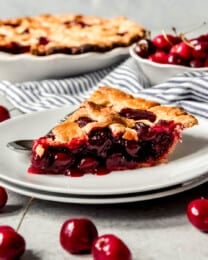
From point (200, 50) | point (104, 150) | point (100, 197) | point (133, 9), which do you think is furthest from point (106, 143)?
point (133, 9)

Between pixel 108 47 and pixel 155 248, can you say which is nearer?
pixel 155 248

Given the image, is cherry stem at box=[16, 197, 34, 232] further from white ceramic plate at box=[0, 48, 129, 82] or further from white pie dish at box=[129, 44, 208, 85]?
white ceramic plate at box=[0, 48, 129, 82]

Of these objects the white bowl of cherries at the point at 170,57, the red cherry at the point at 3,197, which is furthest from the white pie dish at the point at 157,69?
the red cherry at the point at 3,197

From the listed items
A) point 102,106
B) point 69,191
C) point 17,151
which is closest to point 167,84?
point 102,106

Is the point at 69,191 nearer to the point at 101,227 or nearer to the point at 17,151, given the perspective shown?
the point at 101,227

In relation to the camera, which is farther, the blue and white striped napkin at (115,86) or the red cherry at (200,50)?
the red cherry at (200,50)

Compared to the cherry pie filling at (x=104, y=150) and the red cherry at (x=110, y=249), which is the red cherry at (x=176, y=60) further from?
the red cherry at (x=110, y=249)
